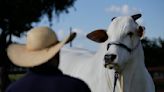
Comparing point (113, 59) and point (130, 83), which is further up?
point (113, 59)

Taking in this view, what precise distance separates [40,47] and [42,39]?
0.07m

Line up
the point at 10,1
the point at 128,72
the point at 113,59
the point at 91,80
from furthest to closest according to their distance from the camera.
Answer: the point at 10,1, the point at 91,80, the point at 128,72, the point at 113,59

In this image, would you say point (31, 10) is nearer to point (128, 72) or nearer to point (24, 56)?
point (128, 72)

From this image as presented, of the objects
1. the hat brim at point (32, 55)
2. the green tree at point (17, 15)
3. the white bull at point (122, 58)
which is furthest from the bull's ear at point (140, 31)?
the green tree at point (17, 15)

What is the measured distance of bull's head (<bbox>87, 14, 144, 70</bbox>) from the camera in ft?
23.7

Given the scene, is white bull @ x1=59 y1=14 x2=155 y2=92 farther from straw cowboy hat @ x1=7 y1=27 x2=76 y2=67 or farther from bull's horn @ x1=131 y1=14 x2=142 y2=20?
straw cowboy hat @ x1=7 y1=27 x2=76 y2=67

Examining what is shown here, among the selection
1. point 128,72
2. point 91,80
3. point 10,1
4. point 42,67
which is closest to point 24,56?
point 42,67

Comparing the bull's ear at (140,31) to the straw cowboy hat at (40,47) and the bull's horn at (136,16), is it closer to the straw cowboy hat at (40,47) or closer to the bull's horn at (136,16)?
the bull's horn at (136,16)

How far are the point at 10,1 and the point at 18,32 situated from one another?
7.28 ft

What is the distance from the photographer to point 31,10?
30531 mm

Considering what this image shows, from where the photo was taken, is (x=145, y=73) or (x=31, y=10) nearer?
(x=145, y=73)

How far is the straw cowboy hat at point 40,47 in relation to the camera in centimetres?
415

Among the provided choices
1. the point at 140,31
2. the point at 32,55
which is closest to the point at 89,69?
the point at 140,31

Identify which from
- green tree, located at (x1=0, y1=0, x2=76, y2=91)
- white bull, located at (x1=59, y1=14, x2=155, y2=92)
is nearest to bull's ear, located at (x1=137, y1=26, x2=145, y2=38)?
white bull, located at (x1=59, y1=14, x2=155, y2=92)
